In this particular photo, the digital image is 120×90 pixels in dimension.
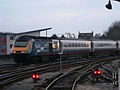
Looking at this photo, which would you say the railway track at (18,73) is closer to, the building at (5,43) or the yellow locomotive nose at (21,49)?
the yellow locomotive nose at (21,49)

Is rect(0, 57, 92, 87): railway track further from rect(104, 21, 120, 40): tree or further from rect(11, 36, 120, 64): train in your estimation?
rect(104, 21, 120, 40): tree

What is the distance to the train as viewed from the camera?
31359mm

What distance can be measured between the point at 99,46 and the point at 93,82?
34.3 metres

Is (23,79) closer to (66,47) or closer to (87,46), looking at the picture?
(66,47)

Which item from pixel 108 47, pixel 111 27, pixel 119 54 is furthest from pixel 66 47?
pixel 111 27

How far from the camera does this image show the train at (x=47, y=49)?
31359 mm

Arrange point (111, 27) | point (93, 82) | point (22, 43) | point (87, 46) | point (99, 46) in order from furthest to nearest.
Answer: point (111, 27)
point (99, 46)
point (87, 46)
point (22, 43)
point (93, 82)

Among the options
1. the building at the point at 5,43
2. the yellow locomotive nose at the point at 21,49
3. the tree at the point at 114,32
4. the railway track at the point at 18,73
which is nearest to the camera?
the railway track at the point at 18,73

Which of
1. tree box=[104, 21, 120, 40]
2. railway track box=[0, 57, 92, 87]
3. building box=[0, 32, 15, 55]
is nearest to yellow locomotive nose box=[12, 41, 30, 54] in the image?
railway track box=[0, 57, 92, 87]

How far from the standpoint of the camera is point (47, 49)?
34438 mm

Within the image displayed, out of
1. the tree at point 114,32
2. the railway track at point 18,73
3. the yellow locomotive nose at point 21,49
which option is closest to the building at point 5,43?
the yellow locomotive nose at point 21,49

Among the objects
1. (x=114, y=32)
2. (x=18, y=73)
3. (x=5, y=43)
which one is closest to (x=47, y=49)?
(x=18, y=73)

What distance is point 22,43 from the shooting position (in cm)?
3162

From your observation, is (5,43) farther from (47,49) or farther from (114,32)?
(114,32)
